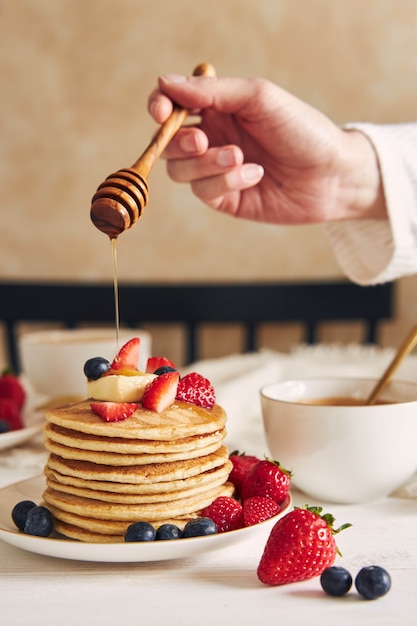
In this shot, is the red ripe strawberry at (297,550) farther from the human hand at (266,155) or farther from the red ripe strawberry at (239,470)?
the human hand at (266,155)

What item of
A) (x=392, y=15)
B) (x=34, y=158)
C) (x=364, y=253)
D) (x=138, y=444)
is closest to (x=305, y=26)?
(x=392, y=15)

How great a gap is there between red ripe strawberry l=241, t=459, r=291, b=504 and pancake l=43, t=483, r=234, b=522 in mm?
48

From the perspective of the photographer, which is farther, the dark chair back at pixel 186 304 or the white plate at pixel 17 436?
the dark chair back at pixel 186 304

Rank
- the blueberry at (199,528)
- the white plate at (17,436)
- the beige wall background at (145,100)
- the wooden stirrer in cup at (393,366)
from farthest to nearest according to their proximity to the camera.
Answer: the beige wall background at (145,100) < the white plate at (17,436) < the wooden stirrer in cup at (393,366) < the blueberry at (199,528)

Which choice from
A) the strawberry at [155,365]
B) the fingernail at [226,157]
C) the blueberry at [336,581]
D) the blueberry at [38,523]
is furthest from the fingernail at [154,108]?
the blueberry at [336,581]

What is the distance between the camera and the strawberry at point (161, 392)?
789 mm

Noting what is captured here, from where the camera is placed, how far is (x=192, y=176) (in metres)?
1.38

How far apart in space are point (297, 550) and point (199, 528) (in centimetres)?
10

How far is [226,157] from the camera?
128 centimetres

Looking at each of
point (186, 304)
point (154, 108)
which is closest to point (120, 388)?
point (154, 108)

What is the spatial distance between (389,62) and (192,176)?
1.39 m

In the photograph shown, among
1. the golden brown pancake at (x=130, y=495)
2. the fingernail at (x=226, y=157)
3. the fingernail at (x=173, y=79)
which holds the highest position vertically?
the fingernail at (x=173, y=79)

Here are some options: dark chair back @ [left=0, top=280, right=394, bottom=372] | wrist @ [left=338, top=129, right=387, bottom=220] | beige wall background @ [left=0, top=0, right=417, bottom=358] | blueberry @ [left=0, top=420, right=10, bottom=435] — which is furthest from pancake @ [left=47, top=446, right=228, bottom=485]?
beige wall background @ [left=0, top=0, right=417, bottom=358]

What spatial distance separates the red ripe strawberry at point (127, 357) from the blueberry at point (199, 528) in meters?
0.21
